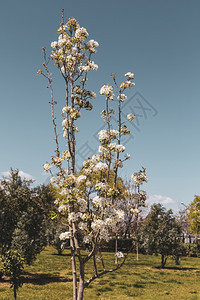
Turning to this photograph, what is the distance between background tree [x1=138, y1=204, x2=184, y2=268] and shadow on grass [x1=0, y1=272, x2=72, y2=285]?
32.6 feet

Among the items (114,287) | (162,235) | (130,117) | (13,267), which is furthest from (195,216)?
(130,117)

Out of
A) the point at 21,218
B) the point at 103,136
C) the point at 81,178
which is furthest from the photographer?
the point at 21,218

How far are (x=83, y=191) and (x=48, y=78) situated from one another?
3076mm

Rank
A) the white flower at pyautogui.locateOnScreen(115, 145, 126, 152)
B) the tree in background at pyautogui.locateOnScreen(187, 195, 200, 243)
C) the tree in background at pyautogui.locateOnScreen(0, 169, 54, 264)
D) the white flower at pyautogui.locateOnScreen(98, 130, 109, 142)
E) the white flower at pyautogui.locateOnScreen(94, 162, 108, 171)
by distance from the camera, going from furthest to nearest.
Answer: the tree in background at pyautogui.locateOnScreen(187, 195, 200, 243), the tree in background at pyautogui.locateOnScreen(0, 169, 54, 264), the white flower at pyautogui.locateOnScreen(98, 130, 109, 142), the white flower at pyautogui.locateOnScreen(115, 145, 126, 152), the white flower at pyautogui.locateOnScreen(94, 162, 108, 171)

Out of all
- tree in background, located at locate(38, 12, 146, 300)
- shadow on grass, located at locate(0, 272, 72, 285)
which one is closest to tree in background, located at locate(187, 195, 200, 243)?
shadow on grass, located at locate(0, 272, 72, 285)

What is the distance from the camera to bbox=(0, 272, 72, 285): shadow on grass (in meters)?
18.0

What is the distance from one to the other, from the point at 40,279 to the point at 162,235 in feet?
42.5

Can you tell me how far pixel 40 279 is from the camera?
18938 mm

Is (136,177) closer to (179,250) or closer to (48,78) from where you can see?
(48,78)

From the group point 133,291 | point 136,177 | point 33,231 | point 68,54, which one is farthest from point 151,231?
point 68,54

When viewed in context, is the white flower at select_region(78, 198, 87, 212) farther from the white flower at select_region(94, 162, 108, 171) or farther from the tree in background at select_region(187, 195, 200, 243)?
the tree in background at select_region(187, 195, 200, 243)

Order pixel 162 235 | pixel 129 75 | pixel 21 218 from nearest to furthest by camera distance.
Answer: pixel 129 75, pixel 21 218, pixel 162 235

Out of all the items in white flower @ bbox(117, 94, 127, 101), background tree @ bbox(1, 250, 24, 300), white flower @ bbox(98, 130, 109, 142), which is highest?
white flower @ bbox(117, 94, 127, 101)

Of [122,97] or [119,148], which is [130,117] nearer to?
[122,97]
